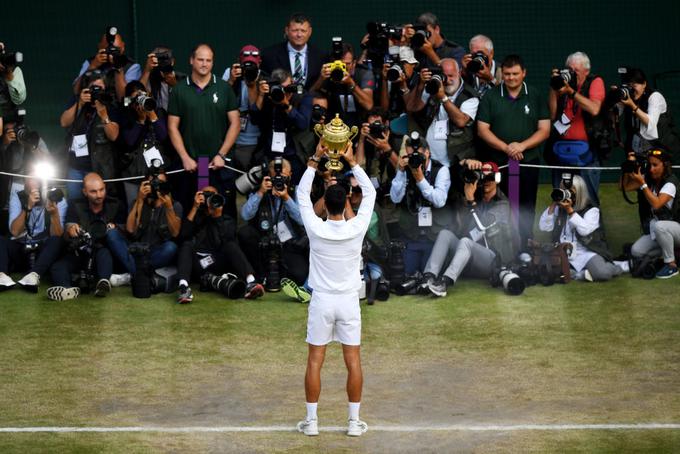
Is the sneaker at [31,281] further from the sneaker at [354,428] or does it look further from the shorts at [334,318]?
the sneaker at [354,428]

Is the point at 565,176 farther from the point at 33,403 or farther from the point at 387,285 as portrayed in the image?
the point at 33,403

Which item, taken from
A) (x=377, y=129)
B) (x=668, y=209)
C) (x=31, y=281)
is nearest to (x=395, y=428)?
(x=377, y=129)

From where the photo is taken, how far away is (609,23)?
63.8 feet

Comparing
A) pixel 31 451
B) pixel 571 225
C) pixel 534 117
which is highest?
pixel 534 117

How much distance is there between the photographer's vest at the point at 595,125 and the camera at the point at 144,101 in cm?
459

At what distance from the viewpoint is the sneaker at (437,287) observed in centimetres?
1407

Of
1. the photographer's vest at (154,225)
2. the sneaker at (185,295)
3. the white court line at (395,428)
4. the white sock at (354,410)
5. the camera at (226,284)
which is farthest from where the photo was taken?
the photographer's vest at (154,225)

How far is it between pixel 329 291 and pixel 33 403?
2813mm

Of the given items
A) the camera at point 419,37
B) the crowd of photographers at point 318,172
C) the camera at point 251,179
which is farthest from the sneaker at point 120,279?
the camera at point 419,37

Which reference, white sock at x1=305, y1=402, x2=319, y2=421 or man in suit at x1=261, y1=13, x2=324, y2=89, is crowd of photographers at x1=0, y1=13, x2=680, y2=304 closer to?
man in suit at x1=261, y1=13, x2=324, y2=89

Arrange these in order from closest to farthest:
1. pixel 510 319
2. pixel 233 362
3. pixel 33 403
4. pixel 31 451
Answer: pixel 31 451 → pixel 33 403 → pixel 233 362 → pixel 510 319

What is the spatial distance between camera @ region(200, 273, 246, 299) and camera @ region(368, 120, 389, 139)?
6.95ft

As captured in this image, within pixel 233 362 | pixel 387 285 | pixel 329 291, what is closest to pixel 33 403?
pixel 233 362

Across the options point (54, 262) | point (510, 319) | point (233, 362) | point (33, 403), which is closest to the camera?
point (33, 403)
